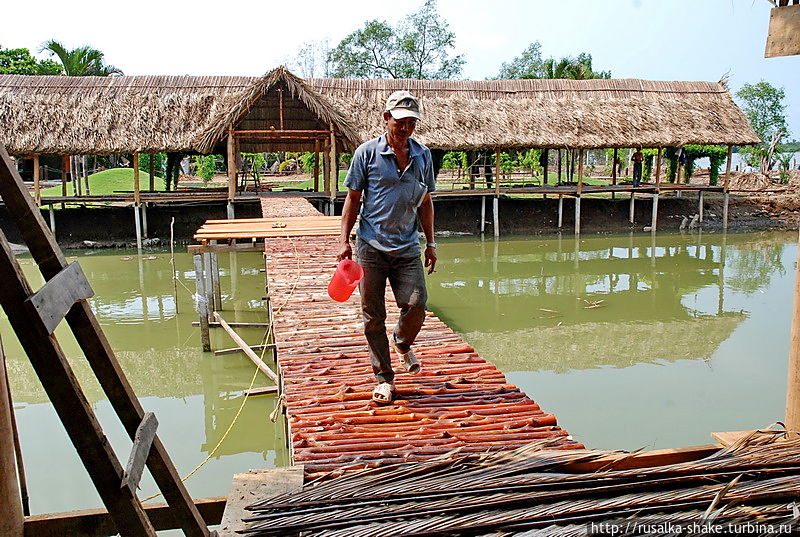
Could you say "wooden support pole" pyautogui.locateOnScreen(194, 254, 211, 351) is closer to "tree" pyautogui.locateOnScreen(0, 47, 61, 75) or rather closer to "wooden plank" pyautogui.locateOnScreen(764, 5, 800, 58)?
"wooden plank" pyautogui.locateOnScreen(764, 5, 800, 58)

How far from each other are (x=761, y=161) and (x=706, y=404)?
2707 centimetres

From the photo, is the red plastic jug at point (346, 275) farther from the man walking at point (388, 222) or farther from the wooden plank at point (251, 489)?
the wooden plank at point (251, 489)

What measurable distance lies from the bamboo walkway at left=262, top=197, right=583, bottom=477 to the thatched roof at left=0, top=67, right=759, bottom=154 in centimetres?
1072

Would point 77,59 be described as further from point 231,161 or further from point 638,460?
point 638,460

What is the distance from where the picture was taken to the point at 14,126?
15000mm

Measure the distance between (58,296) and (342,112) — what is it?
1592 centimetres

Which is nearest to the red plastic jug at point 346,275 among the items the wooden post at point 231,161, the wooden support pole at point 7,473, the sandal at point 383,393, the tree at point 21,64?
the sandal at point 383,393

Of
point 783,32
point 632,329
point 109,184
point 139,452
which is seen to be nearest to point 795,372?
point 783,32

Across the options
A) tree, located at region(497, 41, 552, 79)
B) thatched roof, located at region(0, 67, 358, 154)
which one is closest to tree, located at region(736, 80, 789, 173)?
tree, located at region(497, 41, 552, 79)

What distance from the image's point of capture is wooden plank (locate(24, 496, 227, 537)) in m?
2.20

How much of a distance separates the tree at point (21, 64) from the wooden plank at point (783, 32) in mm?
26171

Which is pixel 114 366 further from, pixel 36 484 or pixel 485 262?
pixel 485 262

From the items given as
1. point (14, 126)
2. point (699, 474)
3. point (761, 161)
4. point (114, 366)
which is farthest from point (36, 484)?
point (761, 161)

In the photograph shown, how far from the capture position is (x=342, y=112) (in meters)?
17.2
